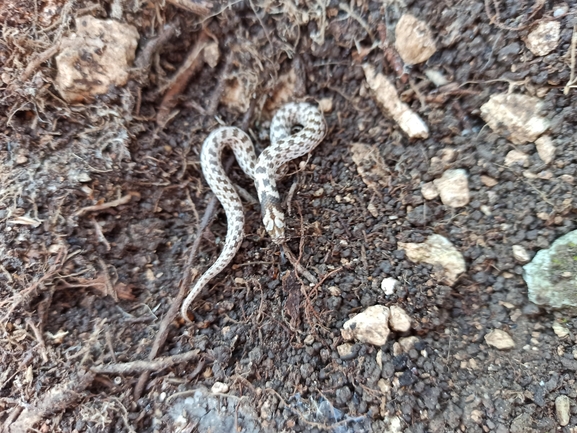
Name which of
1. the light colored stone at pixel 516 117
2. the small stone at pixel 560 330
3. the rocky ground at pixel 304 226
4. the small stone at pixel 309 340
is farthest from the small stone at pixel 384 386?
the light colored stone at pixel 516 117

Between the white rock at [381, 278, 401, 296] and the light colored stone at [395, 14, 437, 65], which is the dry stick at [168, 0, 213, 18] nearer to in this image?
the light colored stone at [395, 14, 437, 65]

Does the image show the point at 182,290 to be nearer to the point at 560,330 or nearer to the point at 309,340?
the point at 309,340

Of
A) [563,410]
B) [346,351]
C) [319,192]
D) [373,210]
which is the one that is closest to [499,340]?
[563,410]

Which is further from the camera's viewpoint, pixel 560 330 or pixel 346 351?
pixel 346 351

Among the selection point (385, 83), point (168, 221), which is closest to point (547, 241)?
point (385, 83)

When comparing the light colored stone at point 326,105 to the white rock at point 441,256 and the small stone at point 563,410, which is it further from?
the small stone at point 563,410

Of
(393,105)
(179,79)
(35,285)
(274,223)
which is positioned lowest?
(274,223)
